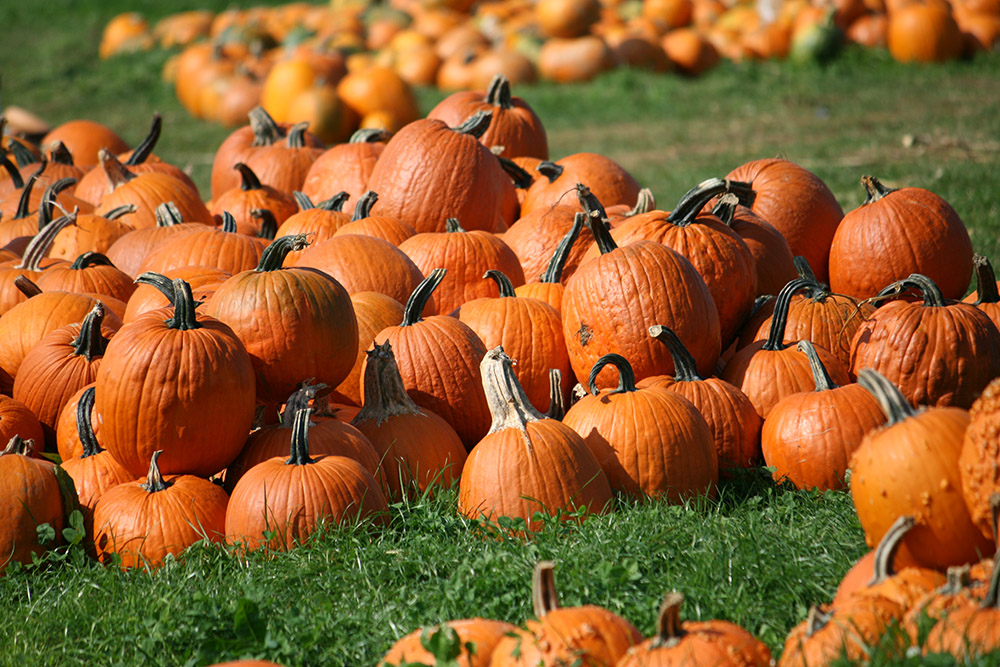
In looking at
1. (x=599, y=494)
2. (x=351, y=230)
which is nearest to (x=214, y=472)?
(x=599, y=494)

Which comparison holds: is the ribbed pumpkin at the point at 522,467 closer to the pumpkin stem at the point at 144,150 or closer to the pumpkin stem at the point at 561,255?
the pumpkin stem at the point at 561,255

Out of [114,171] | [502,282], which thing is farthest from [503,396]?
[114,171]

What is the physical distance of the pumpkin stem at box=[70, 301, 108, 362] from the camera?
355 cm

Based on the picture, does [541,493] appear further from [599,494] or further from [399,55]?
[399,55]

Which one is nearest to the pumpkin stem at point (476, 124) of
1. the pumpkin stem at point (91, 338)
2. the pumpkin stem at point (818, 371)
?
the pumpkin stem at point (91, 338)

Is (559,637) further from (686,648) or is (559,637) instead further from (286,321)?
(286,321)

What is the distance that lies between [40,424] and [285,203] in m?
2.13

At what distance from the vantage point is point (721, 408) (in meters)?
3.35

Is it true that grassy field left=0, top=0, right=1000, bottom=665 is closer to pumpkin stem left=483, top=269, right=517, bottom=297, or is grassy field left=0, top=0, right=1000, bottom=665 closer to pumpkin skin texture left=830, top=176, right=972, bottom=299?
pumpkin stem left=483, top=269, right=517, bottom=297

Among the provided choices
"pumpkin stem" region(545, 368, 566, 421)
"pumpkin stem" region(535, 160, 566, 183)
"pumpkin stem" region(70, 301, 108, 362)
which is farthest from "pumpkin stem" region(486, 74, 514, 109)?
"pumpkin stem" region(70, 301, 108, 362)

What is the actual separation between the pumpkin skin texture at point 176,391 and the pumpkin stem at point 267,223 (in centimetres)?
178

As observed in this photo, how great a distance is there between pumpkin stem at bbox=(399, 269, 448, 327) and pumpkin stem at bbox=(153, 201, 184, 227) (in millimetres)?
1935

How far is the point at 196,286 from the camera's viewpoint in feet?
12.8

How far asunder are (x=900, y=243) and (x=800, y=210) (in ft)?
1.91
